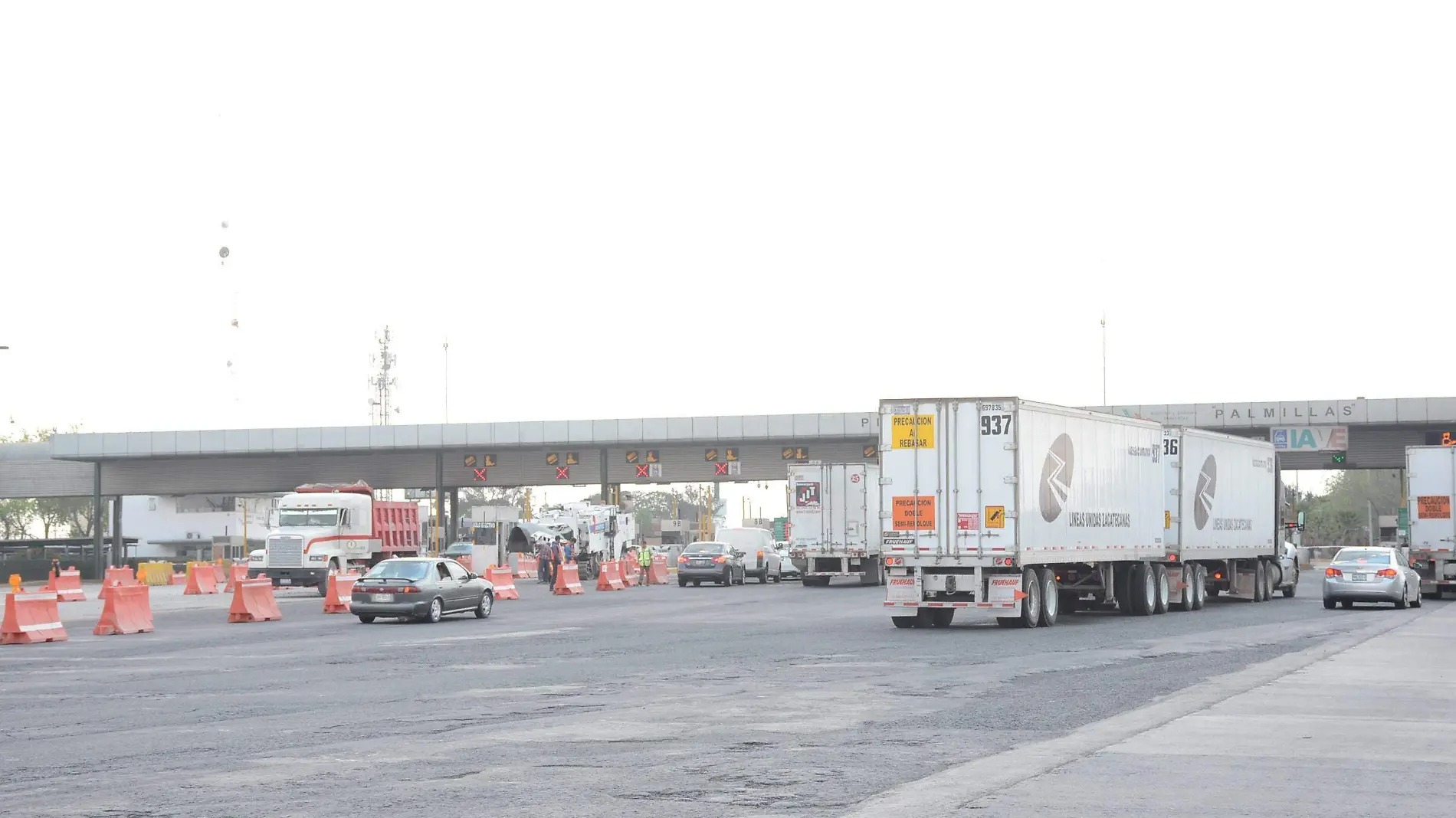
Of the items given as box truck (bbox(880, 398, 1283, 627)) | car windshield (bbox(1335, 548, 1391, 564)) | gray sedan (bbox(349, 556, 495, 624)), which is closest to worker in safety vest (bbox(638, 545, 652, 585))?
gray sedan (bbox(349, 556, 495, 624))

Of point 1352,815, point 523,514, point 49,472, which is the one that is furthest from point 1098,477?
point 523,514

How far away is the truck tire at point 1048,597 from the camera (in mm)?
27891

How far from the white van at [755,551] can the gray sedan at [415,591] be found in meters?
23.0

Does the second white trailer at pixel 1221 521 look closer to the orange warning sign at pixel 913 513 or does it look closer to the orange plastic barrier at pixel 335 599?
the orange warning sign at pixel 913 513

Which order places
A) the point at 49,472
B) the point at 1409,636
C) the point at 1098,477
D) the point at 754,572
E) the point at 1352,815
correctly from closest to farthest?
the point at 1352,815 → the point at 1409,636 → the point at 1098,477 → the point at 754,572 → the point at 49,472

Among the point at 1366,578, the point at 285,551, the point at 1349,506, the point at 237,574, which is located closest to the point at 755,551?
the point at 285,551

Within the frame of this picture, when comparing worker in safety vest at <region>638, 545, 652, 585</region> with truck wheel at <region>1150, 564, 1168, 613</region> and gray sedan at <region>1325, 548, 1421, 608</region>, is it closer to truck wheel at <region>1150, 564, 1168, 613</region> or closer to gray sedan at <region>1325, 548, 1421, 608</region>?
truck wheel at <region>1150, 564, 1168, 613</region>

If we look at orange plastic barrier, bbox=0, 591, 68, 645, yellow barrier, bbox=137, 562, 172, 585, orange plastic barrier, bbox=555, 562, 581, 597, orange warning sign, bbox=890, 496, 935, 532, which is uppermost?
Answer: orange warning sign, bbox=890, 496, 935, 532

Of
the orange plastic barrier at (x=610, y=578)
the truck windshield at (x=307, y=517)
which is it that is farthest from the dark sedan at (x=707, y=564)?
the truck windshield at (x=307, y=517)

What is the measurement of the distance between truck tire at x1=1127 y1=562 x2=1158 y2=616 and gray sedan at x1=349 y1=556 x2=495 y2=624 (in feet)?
43.5

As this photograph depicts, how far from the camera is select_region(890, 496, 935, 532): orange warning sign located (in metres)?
26.7

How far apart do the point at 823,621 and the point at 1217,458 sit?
36.7ft

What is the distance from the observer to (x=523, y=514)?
10775cm

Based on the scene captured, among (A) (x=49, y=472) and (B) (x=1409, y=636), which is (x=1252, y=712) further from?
(A) (x=49, y=472)
